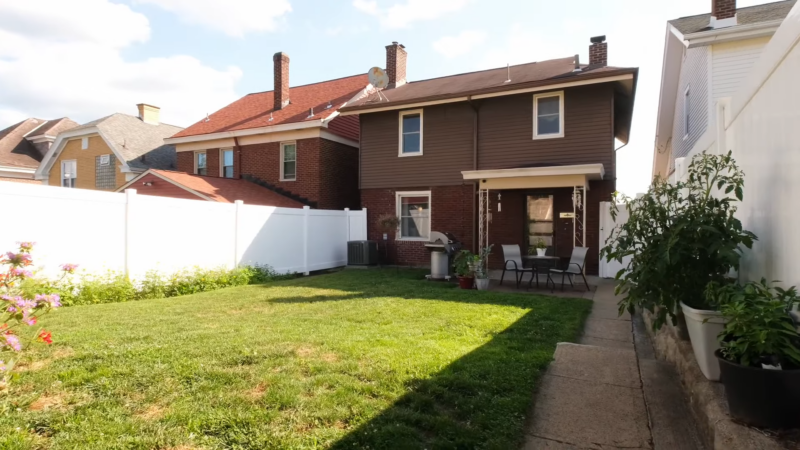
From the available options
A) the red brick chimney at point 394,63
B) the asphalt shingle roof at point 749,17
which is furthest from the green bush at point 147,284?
the asphalt shingle roof at point 749,17

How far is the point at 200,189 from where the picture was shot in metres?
13.5

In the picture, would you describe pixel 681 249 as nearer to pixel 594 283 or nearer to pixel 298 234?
pixel 594 283

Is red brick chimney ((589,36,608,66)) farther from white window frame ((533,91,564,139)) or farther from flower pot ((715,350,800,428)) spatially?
flower pot ((715,350,800,428))

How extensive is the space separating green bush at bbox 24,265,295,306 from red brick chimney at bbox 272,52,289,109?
969cm

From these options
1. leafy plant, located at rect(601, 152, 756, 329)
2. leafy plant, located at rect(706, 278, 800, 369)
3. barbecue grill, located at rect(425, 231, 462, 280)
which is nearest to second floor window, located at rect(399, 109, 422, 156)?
barbecue grill, located at rect(425, 231, 462, 280)

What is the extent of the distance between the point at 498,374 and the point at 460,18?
747 cm

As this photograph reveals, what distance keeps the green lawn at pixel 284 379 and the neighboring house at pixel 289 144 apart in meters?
9.86

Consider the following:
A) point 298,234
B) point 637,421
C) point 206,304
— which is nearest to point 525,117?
point 298,234

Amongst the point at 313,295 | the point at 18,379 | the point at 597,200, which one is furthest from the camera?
the point at 597,200

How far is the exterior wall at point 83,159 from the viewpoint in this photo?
66.8 feet

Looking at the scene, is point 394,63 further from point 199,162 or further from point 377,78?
point 199,162

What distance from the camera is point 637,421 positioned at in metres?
3.02

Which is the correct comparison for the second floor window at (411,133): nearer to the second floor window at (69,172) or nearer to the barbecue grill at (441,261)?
the barbecue grill at (441,261)

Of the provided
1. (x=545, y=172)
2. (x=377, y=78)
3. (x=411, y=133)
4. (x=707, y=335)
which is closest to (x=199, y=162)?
(x=377, y=78)
